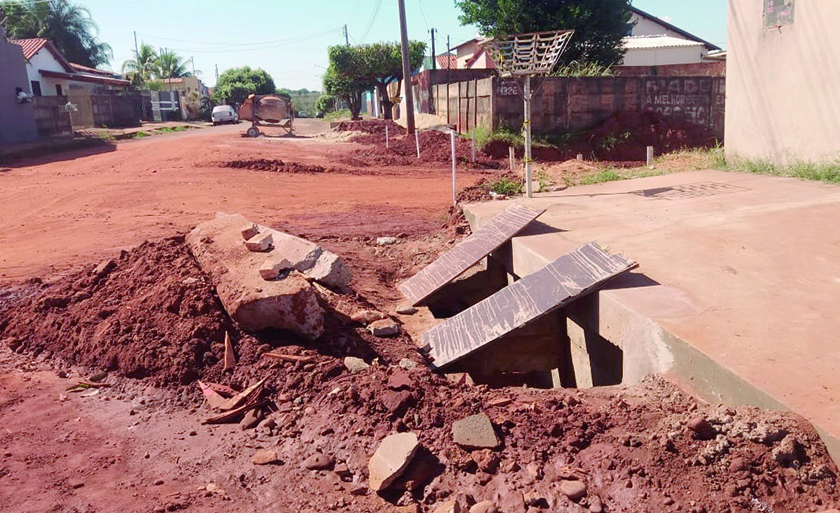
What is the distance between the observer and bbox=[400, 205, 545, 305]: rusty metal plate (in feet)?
20.7

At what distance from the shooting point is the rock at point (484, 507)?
2793mm

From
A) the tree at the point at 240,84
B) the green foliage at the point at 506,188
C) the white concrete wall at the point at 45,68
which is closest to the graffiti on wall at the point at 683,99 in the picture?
the green foliage at the point at 506,188

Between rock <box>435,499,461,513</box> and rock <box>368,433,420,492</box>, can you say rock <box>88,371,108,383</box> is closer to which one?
rock <box>368,433,420,492</box>

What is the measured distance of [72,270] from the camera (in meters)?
7.71

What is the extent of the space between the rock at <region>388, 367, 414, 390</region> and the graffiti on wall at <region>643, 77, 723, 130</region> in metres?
18.8

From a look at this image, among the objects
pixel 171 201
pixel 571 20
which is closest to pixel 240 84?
pixel 571 20

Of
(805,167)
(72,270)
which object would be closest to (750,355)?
(805,167)

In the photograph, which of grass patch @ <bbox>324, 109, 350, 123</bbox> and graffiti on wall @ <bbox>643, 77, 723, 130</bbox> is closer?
graffiti on wall @ <bbox>643, 77, 723, 130</bbox>

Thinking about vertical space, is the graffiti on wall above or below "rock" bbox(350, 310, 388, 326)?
above

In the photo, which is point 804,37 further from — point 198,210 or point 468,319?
point 198,210

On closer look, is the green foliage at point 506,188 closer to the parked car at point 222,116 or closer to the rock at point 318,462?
the rock at point 318,462

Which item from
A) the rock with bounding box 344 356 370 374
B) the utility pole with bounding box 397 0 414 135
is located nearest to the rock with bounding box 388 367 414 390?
the rock with bounding box 344 356 370 374

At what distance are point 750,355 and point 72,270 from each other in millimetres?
7096

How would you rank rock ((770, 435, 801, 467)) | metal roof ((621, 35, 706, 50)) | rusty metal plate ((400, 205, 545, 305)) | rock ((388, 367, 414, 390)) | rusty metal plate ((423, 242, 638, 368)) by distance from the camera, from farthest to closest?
metal roof ((621, 35, 706, 50)), rusty metal plate ((400, 205, 545, 305)), rusty metal plate ((423, 242, 638, 368)), rock ((388, 367, 414, 390)), rock ((770, 435, 801, 467))
